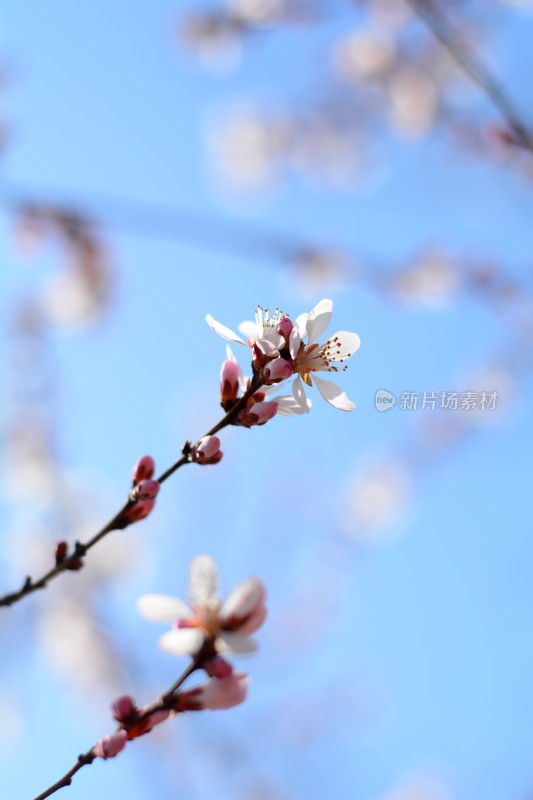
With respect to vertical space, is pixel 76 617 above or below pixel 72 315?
below

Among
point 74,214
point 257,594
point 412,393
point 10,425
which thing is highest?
point 10,425

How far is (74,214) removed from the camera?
334cm

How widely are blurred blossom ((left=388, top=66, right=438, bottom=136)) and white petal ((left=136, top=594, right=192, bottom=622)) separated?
16.4 ft

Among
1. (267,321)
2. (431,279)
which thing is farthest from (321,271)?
(267,321)

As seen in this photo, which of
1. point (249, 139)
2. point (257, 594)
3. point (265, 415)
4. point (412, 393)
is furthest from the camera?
point (249, 139)

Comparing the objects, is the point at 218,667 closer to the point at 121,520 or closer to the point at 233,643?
the point at 233,643

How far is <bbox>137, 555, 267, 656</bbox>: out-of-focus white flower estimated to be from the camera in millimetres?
731

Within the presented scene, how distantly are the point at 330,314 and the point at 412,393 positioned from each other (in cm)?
50

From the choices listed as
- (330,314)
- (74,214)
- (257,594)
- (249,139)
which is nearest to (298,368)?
(330,314)

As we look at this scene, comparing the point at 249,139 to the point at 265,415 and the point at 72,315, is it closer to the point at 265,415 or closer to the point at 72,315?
the point at 72,315

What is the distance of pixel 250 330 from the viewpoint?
96cm

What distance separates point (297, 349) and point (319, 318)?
0.05 meters

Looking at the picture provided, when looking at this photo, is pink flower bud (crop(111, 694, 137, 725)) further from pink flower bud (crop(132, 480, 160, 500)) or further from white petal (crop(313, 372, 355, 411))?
white petal (crop(313, 372, 355, 411))

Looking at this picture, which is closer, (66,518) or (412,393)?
(412,393)
